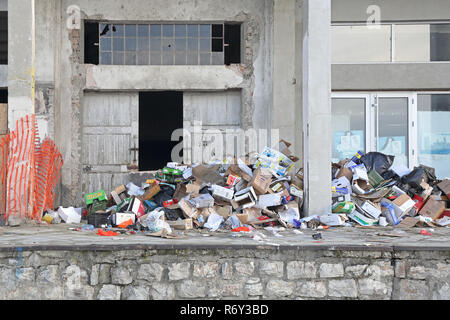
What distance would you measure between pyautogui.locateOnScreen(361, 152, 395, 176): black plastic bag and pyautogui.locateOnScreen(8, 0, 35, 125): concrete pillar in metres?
6.41

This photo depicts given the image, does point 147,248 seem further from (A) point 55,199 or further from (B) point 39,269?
(A) point 55,199

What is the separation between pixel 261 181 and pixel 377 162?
106 inches

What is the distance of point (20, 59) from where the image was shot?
761 cm

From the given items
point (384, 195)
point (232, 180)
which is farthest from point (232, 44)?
point (384, 195)

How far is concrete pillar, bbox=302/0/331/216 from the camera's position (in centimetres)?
763

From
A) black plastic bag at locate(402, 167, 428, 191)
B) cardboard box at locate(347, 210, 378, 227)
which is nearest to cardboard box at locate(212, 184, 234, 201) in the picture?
cardboard box at locate(347, 210, 378, 227)

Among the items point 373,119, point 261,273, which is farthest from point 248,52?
point 261,273

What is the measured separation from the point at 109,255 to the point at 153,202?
3278 mm

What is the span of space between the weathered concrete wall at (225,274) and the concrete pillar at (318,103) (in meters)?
2.67

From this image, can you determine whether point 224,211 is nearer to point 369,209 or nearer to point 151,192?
point 151,192

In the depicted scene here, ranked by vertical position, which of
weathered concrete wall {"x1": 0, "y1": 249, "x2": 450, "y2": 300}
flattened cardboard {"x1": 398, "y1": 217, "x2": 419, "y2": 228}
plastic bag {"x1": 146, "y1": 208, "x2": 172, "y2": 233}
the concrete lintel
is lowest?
weathered concrete wall {"x1": 0, "y1": 249, "x2": 450, "y2": 300}

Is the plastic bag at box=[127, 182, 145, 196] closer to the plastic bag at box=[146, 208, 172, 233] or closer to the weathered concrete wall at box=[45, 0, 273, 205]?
the plastic bag at box=[146, 208, 172, 233]

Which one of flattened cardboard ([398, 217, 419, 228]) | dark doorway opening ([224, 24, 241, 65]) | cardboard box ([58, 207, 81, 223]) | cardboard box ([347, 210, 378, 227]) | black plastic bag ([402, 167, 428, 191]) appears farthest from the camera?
dark doorway opening ([224, 24, 241, 65])

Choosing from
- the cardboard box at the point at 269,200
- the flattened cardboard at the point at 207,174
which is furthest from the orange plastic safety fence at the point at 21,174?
the cardboard box at the point at 269,200
